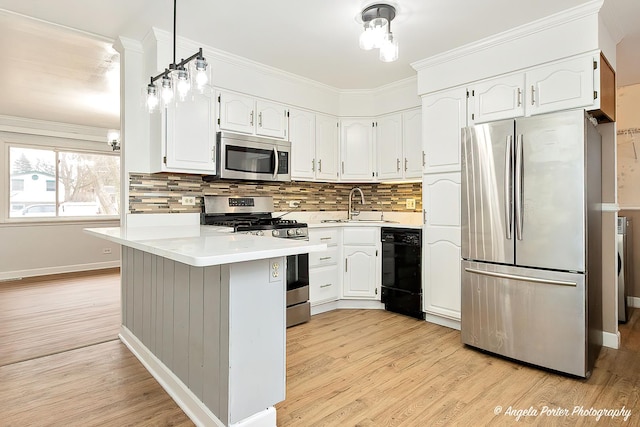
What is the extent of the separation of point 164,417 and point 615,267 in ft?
10.8

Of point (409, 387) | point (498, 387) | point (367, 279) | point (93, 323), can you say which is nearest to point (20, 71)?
point (93, 323)

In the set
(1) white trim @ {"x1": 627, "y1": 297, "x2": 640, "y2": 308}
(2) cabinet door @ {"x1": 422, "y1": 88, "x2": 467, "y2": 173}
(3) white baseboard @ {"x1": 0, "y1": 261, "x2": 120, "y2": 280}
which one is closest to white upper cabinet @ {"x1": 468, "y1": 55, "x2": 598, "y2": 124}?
(2) cabinet door @ {"x1": 422, "y1": 88, "x2": 467, "y2": 173}

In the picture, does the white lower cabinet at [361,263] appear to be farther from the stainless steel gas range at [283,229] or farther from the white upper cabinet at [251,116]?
the white upper cabinet at [251,116]

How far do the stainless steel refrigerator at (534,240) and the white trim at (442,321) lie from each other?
44cm

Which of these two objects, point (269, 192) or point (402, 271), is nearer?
point (402, 271)

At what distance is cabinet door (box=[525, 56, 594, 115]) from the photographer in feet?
7.82

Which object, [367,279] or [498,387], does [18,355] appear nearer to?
[367,279]

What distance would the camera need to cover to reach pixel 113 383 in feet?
7.25

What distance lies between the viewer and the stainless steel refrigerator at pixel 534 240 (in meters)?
2.22

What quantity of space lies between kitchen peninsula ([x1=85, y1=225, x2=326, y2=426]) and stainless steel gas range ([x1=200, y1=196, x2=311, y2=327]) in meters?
1.20

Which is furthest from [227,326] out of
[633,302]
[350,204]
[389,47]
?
[633,302]

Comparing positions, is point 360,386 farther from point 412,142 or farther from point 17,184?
point 17,184

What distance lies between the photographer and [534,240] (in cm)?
236

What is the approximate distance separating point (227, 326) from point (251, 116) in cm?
231
